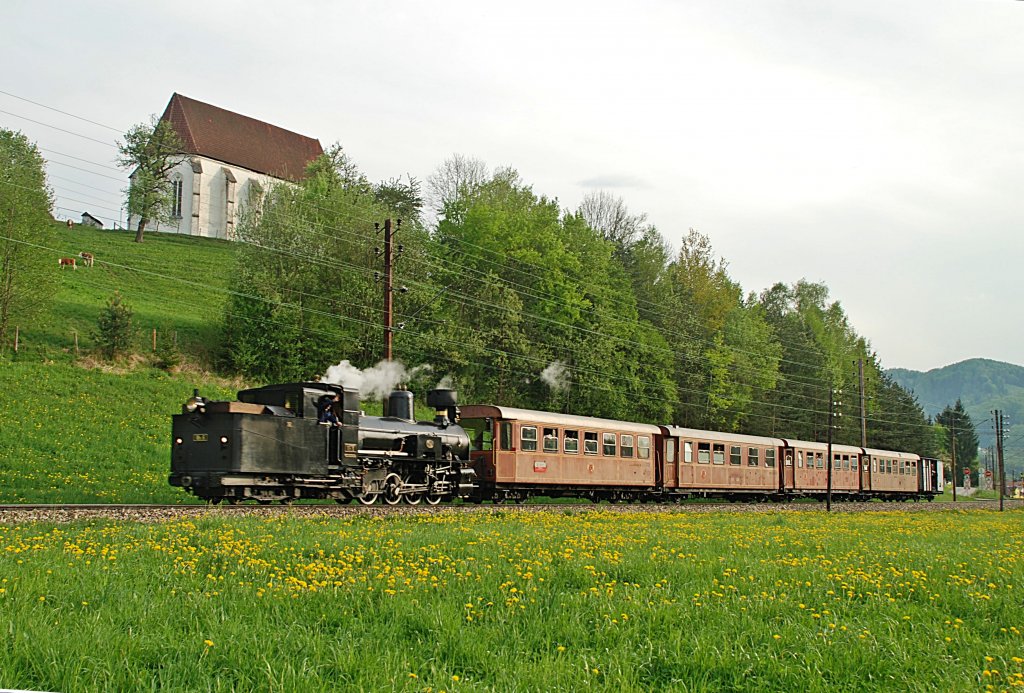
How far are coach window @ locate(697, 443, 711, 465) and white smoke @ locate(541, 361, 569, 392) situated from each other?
1545 cm

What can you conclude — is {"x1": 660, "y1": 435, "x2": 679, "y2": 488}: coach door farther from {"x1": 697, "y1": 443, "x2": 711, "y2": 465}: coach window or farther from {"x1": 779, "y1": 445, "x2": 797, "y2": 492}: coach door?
{"x1": 779, "y1": 445, "x2": 797, "y2": 492}: coach door

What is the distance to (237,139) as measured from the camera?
103688 millimetres

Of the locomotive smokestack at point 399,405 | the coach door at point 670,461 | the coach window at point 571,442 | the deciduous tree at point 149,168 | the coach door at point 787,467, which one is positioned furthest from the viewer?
the deciduous tree at point 149,168

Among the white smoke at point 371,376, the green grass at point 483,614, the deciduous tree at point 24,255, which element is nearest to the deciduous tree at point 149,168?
the deciduous tree at point 24,255

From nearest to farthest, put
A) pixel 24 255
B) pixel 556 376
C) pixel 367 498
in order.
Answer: pixel 367 498, pixel 24 255, pixel 556 376

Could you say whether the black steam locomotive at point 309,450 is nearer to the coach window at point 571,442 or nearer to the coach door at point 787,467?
the coach window at point 571,442

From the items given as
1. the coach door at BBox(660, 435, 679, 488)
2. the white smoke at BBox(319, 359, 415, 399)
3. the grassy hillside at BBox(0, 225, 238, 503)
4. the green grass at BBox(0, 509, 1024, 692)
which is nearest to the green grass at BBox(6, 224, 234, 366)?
the grassy hillside at BBox(0, 225, 238, 503)

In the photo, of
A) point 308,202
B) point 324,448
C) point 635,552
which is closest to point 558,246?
point 308,202

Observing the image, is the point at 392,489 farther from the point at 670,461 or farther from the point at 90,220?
the point at 90,220

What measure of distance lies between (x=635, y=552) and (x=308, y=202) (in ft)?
151

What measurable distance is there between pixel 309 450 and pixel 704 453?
2123 cm

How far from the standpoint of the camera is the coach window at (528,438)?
28.8 meters

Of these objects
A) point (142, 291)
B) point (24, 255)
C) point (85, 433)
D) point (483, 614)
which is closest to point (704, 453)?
point (85, 433)

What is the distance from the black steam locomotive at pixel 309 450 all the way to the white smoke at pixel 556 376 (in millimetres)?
24776
